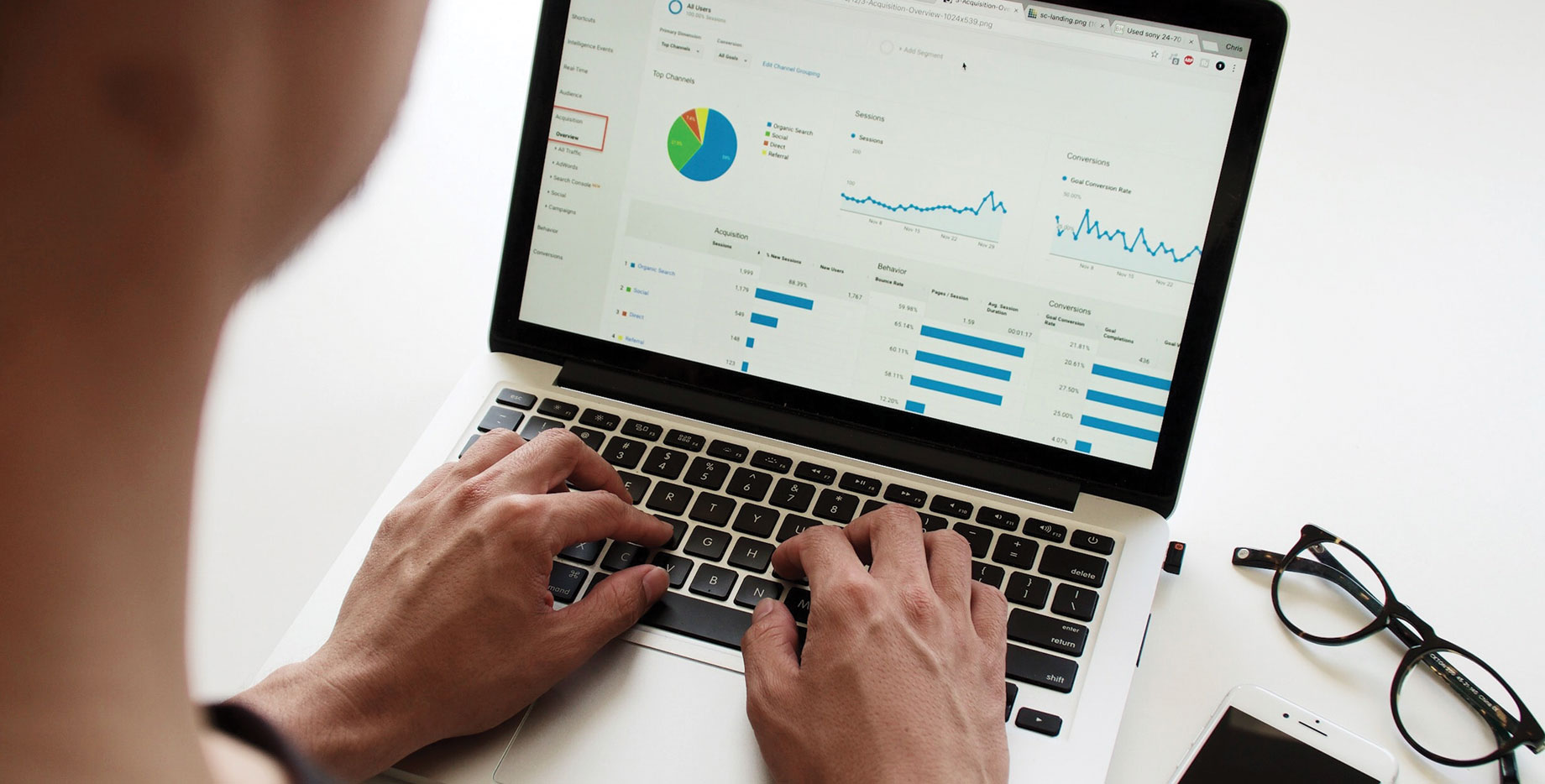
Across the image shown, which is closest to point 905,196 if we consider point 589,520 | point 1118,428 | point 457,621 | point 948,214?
point 948,214

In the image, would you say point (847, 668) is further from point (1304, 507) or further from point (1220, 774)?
point (1304, 507)

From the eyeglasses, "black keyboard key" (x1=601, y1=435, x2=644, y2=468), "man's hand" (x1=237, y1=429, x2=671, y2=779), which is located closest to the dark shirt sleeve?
"man's hand" (x1=237, y1=429, x2=671, y2=779)

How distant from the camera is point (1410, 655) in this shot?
2.36 ft

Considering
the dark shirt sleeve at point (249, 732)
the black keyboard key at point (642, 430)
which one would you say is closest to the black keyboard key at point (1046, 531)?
the black keyboard key at point (642, 430)

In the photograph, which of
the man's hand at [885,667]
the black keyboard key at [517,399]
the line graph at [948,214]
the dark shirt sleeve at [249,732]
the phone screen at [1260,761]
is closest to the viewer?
the dark shirt sleeve at [249,732]

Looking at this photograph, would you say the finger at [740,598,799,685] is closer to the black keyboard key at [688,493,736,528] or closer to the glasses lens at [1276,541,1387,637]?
the black keyboard key at [688,493,736,528]

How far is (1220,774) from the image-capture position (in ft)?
2.15

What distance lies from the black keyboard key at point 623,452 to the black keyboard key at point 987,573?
0.28 m

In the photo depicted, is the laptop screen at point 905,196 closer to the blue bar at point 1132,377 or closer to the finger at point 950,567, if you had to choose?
the blue bar at point 1132,377

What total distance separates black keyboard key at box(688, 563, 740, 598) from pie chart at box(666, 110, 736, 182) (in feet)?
1.03

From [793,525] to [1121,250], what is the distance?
1.06 feet

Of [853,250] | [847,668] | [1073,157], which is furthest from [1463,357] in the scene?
[847,668]

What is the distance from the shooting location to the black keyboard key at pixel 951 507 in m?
0.77

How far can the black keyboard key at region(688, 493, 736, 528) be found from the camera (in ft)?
2.49
